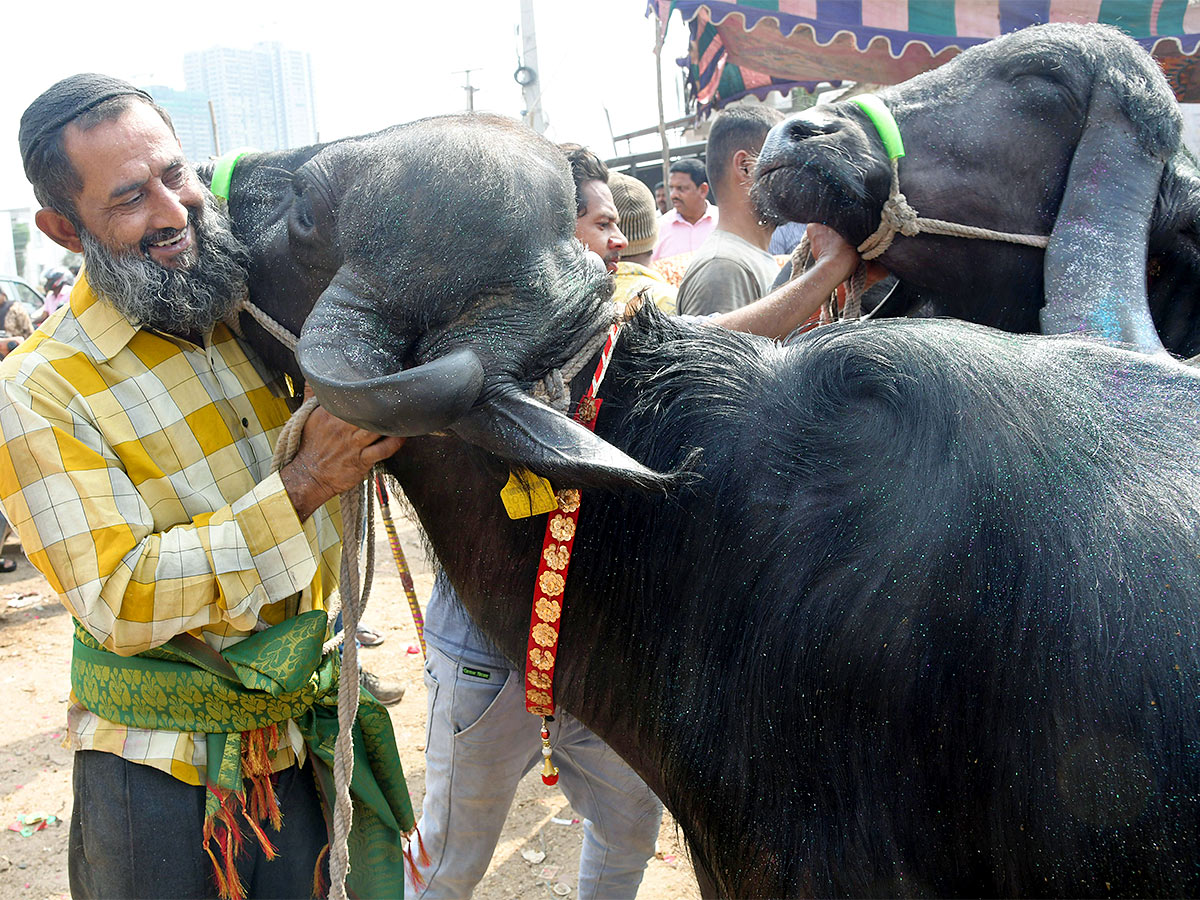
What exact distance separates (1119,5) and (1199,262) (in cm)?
499

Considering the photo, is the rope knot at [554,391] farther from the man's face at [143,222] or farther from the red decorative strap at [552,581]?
the man's face at [143,222]

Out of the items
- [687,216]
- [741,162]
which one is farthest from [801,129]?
[687,216]

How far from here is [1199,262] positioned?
207 centimetres

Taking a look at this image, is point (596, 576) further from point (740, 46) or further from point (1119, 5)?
point (740, 46)

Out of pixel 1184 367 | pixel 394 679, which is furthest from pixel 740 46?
pixel 1184 367

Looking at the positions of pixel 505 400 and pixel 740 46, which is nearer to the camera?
pixel 505 400

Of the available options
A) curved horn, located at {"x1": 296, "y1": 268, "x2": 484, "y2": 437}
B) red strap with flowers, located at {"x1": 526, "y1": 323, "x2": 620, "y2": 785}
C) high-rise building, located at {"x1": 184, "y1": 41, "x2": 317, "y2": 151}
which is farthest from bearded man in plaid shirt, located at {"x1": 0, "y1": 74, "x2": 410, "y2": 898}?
high-rise building, located at {"x1": 184, "y1": 41, "x2": 317, "y2": 151}

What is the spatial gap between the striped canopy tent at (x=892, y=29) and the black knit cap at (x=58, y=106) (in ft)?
19.3

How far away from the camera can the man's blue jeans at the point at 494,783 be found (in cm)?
281

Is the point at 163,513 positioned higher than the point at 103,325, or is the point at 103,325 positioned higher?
the point at 103,325

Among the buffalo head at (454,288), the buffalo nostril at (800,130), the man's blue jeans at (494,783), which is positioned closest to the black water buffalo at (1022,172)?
the buffalo nostril at (800,130)

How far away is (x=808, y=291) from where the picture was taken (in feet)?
7.46

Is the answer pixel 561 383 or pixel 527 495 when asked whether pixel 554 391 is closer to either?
pixel 561 383

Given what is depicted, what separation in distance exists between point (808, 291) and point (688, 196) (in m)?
6.25
